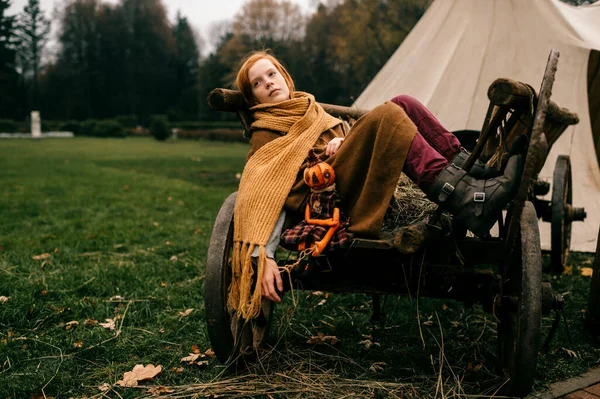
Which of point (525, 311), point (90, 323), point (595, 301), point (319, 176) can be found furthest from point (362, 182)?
point (90, 323)

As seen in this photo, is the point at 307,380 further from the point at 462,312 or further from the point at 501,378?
the point at 462,312

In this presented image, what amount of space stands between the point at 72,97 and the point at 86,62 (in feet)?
14.2

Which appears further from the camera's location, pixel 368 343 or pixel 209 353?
pixel 368 343

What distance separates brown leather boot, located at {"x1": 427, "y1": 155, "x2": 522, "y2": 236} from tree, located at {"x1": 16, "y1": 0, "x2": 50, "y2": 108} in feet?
192

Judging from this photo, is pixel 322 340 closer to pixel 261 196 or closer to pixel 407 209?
pixel 407 209

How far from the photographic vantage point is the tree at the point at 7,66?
50.7m

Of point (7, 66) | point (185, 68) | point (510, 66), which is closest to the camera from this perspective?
→ point (510, 66)

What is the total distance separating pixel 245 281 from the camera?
2295 mm

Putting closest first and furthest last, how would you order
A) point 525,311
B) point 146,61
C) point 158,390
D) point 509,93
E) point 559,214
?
point 509,93
point 525,311
point 158,390
point 559,214
point 146,61

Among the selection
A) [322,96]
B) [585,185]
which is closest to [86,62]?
[322,96]

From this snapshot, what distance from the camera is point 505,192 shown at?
207 centimetres

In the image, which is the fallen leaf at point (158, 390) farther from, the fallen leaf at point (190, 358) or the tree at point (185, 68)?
the tree at point (185, 68)

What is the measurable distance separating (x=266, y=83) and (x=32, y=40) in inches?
2368

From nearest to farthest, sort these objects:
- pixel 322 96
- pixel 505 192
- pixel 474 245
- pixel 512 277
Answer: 1. pixel 505 192
2. pixel 474 245
3. pixel 512 277
4. pixel 322 96
